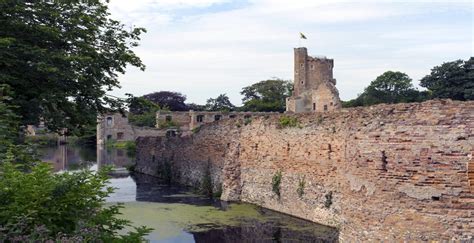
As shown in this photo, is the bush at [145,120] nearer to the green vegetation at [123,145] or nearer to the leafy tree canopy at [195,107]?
the green vegetation at [123,145]

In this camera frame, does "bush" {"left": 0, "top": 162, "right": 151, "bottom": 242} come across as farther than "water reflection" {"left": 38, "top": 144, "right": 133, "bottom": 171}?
No

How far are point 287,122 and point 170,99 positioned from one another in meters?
68.9

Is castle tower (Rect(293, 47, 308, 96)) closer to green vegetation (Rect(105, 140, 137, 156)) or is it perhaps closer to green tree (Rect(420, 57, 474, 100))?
green tree (Rect(420, 57, 474, 100))

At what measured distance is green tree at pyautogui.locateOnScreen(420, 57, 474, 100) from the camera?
47.6 m

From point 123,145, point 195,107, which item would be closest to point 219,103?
point 195,107

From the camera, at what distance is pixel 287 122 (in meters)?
17.9

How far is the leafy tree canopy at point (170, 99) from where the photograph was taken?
84688mm

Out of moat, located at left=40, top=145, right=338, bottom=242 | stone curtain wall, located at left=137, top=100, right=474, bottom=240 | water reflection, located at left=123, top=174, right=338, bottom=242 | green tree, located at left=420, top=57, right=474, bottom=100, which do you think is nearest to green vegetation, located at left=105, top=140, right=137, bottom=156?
green tree, located at left=420, top=57, right=474, bottom=100

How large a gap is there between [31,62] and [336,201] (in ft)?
28.2

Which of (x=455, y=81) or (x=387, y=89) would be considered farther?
(x=387, y=89)

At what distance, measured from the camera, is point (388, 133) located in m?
10.5

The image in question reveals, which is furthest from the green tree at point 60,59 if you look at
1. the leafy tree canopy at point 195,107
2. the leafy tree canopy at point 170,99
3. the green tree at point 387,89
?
the leafy tree canopy at point 195,107

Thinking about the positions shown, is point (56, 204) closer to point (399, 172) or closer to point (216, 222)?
point (399, 172)

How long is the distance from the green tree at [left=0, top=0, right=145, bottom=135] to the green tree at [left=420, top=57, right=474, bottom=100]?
119 ft
